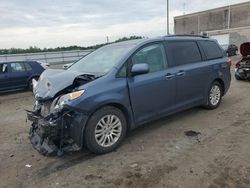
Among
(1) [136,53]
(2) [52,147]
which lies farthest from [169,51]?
(2) [52,147]

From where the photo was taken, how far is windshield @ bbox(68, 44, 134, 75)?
A: 5.05 meters

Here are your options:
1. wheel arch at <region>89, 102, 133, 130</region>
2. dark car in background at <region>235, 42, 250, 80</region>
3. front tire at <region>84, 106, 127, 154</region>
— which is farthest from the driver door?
dark car in background at <region>235, 42, 250, 80</region>

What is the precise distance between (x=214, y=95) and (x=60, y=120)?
4.03 m

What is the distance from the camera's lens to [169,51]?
5664 mm

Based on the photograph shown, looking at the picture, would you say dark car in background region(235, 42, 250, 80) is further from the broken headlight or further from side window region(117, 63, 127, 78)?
the broken headlight

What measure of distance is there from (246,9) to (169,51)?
167ft

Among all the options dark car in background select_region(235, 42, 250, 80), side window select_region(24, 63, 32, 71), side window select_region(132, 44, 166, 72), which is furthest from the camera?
side window select_region(24, 63, 32, 71)

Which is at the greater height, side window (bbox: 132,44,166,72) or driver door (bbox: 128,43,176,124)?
side window (bbox: 132,44,166,72)

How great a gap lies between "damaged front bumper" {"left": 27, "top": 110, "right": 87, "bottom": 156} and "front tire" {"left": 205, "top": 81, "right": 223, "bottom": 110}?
138 inches

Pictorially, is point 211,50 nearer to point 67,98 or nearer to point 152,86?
point 152,86

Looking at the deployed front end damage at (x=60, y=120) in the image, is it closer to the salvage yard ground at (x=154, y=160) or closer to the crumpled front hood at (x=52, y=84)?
the crumpled front hood at (x=52, y=84)

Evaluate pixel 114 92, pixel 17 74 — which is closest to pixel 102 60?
pixel 114 92

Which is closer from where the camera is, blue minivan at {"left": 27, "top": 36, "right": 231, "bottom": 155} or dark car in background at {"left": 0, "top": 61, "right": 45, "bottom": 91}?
blue minivan at {"left": 27, "top": 36, "right": 231, "bottom": 155}

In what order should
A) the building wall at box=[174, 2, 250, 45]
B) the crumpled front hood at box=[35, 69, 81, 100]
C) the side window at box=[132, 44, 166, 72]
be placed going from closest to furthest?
the crumpled front hood at box=[35, 69, 81, 100] < the side window at box=[132, 44, 166, 72] < the building wall at box=[174, 2, 250, 45]
